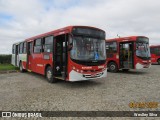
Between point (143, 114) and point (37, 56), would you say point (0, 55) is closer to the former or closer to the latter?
point (37, 56)

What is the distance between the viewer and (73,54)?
7477 mm

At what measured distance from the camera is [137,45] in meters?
12.6

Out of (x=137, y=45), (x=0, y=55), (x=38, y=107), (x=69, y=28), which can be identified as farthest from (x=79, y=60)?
(x=0, y=55)

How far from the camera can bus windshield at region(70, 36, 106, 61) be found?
7508 mm

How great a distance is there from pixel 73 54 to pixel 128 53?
7.25 meters

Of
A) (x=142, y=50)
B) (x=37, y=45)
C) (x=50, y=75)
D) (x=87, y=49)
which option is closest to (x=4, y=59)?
(x=37, y=45)

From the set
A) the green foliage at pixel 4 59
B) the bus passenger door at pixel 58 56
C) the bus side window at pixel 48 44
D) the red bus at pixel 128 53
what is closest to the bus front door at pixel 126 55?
the red bus at pixel 128 53

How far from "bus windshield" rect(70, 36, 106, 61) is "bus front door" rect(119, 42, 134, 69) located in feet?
17.3

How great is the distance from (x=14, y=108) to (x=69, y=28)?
4.25 metres

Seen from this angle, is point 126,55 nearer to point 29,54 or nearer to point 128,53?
point 128,53

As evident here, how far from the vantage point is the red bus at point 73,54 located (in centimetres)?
751

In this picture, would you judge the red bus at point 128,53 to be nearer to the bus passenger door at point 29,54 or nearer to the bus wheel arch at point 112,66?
the bus wheel arch at point 112,66

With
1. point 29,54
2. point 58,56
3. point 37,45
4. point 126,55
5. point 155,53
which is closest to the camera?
point 58,56

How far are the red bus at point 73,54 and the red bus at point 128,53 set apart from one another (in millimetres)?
4858
